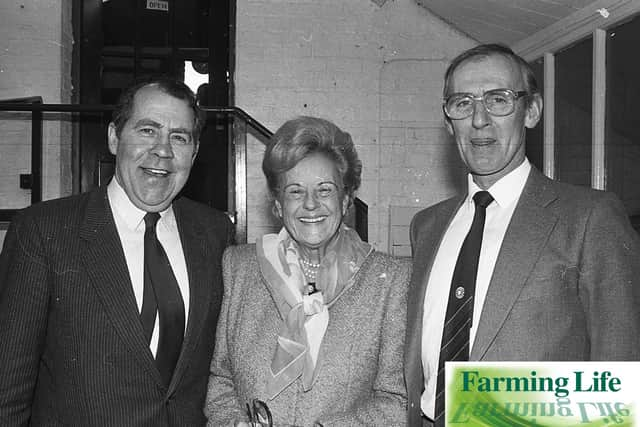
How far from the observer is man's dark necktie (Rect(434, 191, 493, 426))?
5.56 feet

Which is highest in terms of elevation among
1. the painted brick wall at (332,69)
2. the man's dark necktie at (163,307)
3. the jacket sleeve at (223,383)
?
the painted brick wall at (332,69)

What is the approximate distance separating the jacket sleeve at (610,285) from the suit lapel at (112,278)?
3.52ft

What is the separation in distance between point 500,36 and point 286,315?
8.26 feet

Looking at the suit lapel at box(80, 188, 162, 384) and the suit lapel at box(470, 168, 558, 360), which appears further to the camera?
the suit lapel at box(80, 188, 162, 384)

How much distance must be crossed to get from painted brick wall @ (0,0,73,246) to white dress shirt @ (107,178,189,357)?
2837 millimetres

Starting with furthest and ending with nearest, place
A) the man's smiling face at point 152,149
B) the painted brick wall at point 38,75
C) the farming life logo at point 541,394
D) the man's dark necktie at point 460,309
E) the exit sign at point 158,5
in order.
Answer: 1. the exit sign at point 158,5
2. the painted brick wall at point 38,75
3. the man's smiling face at point 152,149
4. the man's dark necktie at point 460,309
5. the farming life logo at point 541,394

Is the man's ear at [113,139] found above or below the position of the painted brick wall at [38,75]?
below

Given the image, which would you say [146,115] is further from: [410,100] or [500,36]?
[410,100]

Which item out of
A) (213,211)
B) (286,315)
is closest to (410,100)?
(213,211)

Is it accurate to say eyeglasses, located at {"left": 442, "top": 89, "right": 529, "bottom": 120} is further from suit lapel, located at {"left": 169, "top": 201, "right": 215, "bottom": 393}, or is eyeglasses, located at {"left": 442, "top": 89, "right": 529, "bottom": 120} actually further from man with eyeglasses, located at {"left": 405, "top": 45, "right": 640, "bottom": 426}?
suit lapel, located at {"left": 169, "top": 201, "right": 215, "bottom": 393}

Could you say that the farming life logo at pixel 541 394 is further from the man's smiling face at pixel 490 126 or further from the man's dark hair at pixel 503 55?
the man's dark hair at pixel 503 55

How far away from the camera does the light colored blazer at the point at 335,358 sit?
1.80 metres

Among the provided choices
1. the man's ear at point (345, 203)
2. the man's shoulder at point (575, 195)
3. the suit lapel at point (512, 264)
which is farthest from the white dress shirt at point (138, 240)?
the man's shoulder at point (575, 195)

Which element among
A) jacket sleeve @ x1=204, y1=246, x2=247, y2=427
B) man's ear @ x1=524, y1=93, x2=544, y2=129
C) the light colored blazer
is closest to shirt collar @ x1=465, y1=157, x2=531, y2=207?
man's ear @ x1=524, y1=93, x2=544, y2=129
